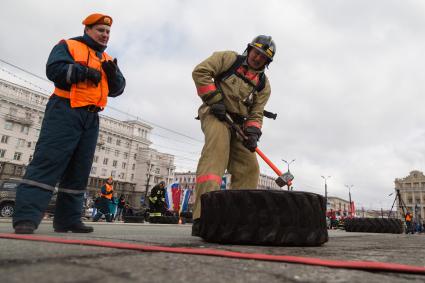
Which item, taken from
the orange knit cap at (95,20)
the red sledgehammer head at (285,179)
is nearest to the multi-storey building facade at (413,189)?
the red sledgehammer head at (285,179)

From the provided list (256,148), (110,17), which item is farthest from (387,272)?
(110,17)

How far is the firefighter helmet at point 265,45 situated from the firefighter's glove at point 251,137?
2.22 feet

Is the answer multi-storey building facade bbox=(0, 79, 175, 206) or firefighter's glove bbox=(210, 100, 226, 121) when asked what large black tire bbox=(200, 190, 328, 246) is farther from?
multi-storey building facade bbox=(0, 79, 175, 206)

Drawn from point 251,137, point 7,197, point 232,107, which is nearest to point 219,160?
point 251,137

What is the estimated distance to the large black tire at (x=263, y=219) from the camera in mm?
1979

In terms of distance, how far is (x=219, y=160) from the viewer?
2.78 metres

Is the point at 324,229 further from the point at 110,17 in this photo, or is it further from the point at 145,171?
the point at 145,171

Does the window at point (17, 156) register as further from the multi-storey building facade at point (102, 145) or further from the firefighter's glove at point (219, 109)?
the firefighter's glove at point (219, 109)

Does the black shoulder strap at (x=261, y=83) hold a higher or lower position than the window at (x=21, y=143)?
lower

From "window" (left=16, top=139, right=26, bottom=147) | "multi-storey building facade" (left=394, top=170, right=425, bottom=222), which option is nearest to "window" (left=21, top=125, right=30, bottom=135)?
"window" (left=16, top=139, right=26, bottom=147)

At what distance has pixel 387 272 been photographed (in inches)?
40.4

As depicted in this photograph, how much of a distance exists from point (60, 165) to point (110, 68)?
96cm

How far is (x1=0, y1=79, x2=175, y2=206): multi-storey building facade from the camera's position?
49.2 meters

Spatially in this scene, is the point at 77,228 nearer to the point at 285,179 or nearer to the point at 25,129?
the point at 285,179
